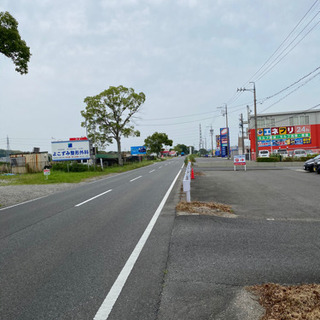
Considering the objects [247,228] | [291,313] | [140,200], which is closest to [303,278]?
[291,313]

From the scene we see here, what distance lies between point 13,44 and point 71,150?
22.4 meters

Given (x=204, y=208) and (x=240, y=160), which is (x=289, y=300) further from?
(x=240, y=160)

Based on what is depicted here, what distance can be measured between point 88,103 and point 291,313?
135ft

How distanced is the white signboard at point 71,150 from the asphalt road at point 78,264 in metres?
25.5

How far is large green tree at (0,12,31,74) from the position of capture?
10.2 metres

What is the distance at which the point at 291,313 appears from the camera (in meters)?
2.42

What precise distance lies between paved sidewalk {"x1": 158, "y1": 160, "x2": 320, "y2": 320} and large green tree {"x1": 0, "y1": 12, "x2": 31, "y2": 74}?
10404mm

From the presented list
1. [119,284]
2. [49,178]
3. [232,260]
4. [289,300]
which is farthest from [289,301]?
[49,178]


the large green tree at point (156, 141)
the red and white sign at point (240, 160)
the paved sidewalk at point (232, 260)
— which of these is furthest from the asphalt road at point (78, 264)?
the large green tree at point (156, 141)

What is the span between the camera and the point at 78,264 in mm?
3824

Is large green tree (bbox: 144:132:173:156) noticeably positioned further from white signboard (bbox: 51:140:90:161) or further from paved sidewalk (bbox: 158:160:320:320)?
paved sidewalk (bbox: 158:160:320:320)

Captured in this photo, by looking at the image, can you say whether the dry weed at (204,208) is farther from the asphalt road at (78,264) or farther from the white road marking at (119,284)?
the white road marking at (119,284)

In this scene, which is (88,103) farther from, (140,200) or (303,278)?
(303,278)

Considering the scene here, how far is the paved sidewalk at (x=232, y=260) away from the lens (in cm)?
264
